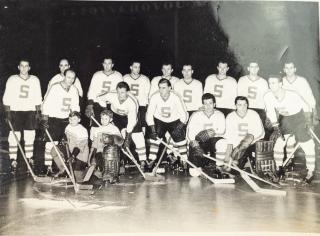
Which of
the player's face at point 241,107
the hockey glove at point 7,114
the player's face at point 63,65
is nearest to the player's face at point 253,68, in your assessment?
the player's face at point 241,107

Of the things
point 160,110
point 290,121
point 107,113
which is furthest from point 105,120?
point 290,121

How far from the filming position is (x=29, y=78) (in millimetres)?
3078

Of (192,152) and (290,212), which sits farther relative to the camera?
(192,152)

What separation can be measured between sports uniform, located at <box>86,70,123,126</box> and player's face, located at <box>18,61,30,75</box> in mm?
514

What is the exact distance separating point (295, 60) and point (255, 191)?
3.44 ft

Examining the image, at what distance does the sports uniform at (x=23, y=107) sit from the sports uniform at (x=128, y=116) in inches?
20.7

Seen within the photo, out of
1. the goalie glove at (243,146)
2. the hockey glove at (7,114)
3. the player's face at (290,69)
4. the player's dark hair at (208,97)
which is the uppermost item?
the player's face at (290,69)

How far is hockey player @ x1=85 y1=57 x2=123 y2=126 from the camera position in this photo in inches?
126

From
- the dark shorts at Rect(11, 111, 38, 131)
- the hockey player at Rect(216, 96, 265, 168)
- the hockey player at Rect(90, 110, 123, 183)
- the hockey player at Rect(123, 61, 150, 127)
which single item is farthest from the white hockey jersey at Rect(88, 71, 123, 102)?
the hockey player at Rect(216, 96, 265, 168)

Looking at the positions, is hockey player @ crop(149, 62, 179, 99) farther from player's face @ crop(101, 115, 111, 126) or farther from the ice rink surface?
the ice rink surface

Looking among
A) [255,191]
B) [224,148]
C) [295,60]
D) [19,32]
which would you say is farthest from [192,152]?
[19,32]

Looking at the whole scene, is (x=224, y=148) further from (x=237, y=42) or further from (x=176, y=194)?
(x=237, y=42)

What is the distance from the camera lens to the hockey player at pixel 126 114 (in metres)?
3.29

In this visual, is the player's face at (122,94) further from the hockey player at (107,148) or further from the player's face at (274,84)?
the player's face at (274,84)
